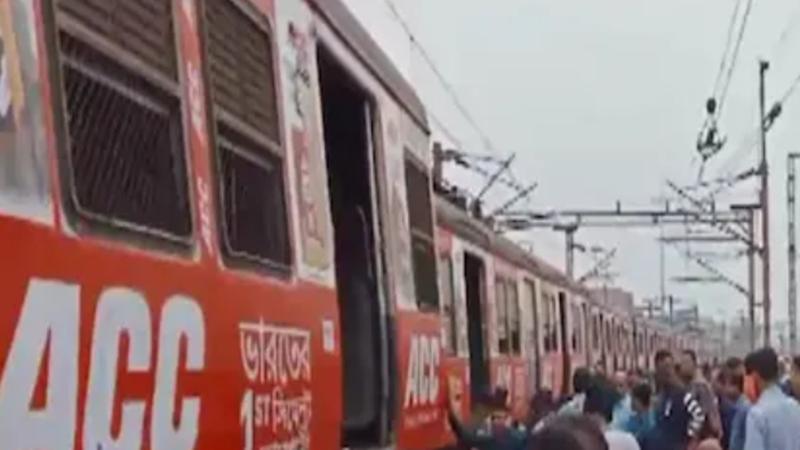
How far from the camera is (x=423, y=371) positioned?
33.9 ft

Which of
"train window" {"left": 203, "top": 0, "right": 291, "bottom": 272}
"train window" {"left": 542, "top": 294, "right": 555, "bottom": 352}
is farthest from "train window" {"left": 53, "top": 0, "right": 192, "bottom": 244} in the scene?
"train window" {"left": 542, "top": 294, "right": 555, "bottom": 352}

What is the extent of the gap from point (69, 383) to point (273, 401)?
210 centimetres

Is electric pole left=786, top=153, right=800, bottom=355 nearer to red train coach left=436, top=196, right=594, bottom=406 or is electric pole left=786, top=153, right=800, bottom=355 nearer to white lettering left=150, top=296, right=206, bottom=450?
red train coach left=436, top=196, right=594, bottom=406

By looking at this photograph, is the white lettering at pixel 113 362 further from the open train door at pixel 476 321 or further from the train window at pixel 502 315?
the train window at pixel 502 315

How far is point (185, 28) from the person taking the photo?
16.9 feet

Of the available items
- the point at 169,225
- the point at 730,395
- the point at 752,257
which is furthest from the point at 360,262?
the point at 752,257

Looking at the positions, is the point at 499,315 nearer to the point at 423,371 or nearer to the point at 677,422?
the point at 677,422

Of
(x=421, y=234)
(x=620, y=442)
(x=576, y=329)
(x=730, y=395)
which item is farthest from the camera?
(x=576, y=329)

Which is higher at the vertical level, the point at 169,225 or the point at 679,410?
the point at 169,225

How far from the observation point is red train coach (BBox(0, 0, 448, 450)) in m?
3.78

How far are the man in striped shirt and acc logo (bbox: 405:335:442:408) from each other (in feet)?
8.13

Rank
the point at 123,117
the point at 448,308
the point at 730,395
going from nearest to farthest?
1. the point at 123,117
2. the point at 448,308
3. the point at 730,395

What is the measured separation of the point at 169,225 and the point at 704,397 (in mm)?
9474

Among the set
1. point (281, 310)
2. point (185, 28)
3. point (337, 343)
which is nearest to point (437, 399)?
point (337, 343)
